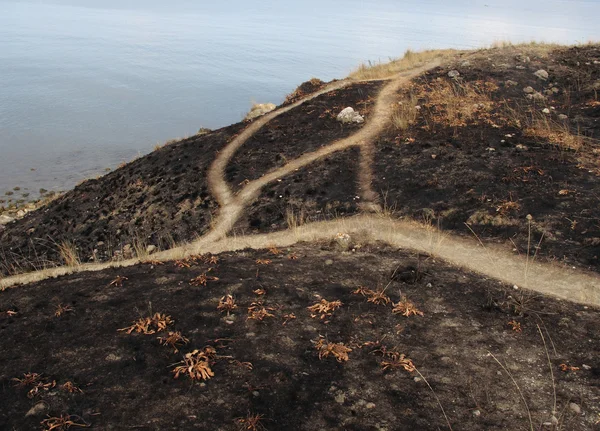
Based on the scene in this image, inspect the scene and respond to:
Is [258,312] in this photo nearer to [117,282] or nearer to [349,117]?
[117,282]

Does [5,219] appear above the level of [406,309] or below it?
below

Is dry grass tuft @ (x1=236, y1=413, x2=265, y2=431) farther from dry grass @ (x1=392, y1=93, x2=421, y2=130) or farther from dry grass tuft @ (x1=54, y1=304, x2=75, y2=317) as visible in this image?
dry grass @ (x1=392, y1=93, x2=421, y2=130)

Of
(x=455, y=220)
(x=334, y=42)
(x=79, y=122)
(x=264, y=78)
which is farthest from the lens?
(x=334, y=42)

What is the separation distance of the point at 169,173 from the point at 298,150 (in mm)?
7420

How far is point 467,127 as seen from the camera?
22797mm

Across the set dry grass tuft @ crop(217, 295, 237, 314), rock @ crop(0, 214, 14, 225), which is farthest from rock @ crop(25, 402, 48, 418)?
rock @ crop(0, 214, 14, 225)

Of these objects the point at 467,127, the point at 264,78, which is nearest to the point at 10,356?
the point at 467,127

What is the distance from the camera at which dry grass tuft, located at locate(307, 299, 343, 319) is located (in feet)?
33.7

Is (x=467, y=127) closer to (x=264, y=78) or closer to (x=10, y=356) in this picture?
(x=10, y=356)

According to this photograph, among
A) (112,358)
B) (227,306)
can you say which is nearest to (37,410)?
(112,358)

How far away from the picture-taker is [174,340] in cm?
898

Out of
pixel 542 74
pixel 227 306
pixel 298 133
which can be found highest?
pixel 542 74

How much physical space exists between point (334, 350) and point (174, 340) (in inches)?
116

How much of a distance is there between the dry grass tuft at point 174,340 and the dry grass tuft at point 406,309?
4434 millimetres
